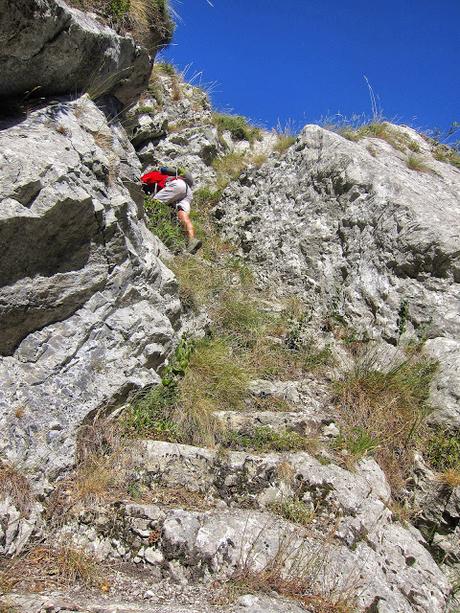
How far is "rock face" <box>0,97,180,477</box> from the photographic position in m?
4.85

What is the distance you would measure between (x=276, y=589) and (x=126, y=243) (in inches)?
154

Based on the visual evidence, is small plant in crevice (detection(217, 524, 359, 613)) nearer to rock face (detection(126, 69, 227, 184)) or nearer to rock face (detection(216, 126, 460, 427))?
rock face (detection(216, 126, 460, 427))

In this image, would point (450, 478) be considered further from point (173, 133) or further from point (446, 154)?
point (173, 133)

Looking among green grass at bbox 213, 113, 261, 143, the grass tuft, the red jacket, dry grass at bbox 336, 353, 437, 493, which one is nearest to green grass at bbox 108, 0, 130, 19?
the red jacket

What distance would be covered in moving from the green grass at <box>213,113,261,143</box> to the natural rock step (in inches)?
426

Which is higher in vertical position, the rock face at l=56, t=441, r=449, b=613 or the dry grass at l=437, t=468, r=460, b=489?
the dry grass at l=437, t=468, r=460, b=489

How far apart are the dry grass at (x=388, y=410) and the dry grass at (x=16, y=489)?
327cm

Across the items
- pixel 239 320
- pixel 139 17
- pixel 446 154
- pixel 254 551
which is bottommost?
pixel 254 551

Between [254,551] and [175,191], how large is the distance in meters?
6.87

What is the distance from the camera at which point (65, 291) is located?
541 cm

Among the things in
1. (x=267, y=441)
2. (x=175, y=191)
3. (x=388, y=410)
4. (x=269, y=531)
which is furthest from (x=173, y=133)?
(x=269, y=531)

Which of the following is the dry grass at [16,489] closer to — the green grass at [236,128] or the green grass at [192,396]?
the green grass at [192,396]

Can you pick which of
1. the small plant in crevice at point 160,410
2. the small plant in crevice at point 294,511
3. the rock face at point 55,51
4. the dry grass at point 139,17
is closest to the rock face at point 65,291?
the small plant in crevice at point 160,410

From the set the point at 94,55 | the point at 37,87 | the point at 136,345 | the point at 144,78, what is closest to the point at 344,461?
the point at 136,345
